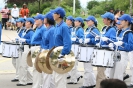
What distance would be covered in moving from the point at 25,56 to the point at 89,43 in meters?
1.68

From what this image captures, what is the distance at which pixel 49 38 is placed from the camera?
370 inches

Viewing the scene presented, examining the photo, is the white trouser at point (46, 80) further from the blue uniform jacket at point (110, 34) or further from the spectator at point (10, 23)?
the spectator at point (10, 23)

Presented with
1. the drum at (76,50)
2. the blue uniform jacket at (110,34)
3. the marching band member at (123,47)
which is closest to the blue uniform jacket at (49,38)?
the blue uniform jacket at (110,34)

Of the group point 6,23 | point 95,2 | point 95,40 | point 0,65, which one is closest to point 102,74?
point 95,40

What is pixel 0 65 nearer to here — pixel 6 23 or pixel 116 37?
pixel 116 37

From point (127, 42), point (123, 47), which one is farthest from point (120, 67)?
point (127, 42)

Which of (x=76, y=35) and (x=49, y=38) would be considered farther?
(x=76, y=35)

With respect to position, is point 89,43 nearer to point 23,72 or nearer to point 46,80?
point 46,80

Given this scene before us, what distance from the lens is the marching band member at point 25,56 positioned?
11258mm

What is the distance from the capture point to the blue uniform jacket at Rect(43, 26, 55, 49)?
9348 mm

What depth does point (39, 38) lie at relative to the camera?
406 inches

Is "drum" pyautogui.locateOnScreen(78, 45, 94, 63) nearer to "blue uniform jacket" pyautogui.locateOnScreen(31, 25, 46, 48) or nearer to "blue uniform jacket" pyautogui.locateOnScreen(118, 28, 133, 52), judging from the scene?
"blue uniform jacket" pyautogui.locateOnScreen(31, 25, 46, 48)

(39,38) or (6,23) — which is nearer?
(39,38)

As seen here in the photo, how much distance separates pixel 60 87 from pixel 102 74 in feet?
5.20
